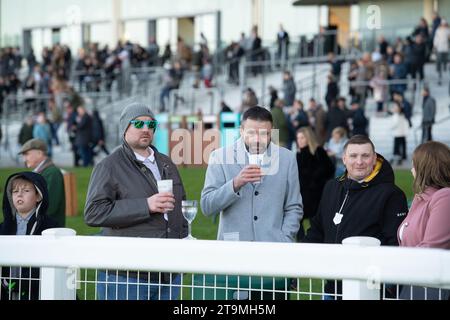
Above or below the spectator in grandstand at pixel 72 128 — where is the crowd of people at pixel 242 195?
above

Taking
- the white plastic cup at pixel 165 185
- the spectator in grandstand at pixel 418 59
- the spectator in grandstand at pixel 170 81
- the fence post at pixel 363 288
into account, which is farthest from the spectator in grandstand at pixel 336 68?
the fence post at pixel 363 288

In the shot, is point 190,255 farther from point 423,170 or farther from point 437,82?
point 437,82

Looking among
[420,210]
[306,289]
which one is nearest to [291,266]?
[306,289]

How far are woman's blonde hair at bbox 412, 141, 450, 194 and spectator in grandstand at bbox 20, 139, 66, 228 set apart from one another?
3.87 meters

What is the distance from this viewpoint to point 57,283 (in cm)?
365

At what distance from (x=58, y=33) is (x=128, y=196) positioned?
3956 centimetres

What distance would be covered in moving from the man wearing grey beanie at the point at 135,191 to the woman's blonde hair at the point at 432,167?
52.6 inches

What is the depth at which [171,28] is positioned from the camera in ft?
138

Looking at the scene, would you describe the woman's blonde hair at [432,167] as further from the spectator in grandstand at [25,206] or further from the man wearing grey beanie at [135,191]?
the spectator in grandstand at [25,206]

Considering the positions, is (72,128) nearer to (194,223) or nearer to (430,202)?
(194,223)

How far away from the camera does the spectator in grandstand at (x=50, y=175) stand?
27.5ft

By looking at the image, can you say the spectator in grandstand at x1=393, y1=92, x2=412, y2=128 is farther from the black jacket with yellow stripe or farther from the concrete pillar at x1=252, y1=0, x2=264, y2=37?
the black jacket with yellow stripe

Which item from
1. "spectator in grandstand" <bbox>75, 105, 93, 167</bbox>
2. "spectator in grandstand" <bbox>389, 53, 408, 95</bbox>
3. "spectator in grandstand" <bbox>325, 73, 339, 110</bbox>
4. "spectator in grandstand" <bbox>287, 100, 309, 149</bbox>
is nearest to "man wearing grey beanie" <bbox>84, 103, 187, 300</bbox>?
"spectator in grandstand" <bbox>287, 100, 309, 149</bbox>

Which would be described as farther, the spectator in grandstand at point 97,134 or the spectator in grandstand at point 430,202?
the spectator in grandstand at point 97,134
